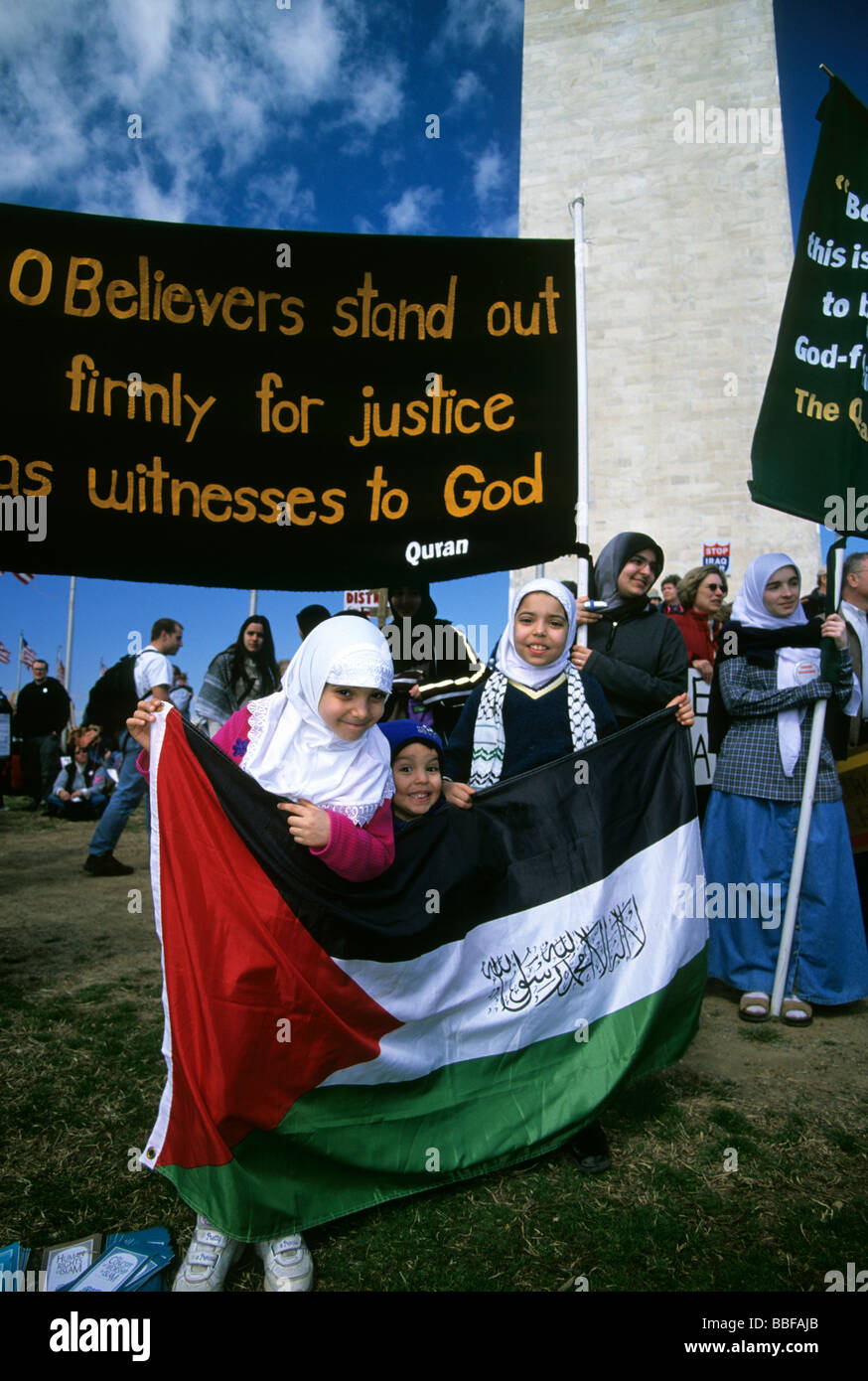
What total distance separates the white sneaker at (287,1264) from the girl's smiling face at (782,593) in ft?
11.0

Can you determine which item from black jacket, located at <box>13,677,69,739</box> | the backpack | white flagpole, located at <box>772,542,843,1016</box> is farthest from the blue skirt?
black jacket, located at <box>13,677,69,739</box>

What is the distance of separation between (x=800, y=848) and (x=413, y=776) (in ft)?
7.16

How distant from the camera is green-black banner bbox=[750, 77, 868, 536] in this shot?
12.2 ft

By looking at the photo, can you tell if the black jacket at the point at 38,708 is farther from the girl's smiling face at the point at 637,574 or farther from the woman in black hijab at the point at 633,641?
the girl's smiling face at the point at 637,574

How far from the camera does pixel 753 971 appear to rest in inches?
157

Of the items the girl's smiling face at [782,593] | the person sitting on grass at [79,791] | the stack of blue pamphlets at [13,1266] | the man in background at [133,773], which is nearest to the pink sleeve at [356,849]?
the stack of blue pamphlets at [13,1266]

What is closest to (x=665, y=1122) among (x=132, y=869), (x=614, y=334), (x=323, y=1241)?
(x=323, y=1241)

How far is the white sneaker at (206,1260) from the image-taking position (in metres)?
1.91

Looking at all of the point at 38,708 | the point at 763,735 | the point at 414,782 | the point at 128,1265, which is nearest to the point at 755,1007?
the point at 763,735

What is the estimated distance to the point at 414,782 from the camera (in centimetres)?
257

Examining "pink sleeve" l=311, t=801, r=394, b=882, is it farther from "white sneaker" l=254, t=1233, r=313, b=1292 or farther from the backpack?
the backpack

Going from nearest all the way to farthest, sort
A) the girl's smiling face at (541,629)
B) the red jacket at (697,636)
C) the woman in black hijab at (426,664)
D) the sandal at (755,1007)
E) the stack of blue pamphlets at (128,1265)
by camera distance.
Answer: the stack of blue pamphlets at (128,1265) < the girl's smiling face at (541,629) < the sandal at (755,1007) < the woman in black hijab at (426,664) < the red jacket at (697,636)

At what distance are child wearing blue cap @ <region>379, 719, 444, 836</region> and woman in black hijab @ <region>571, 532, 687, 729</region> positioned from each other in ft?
3.96

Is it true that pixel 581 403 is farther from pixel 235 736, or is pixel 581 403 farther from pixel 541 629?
pixel 235 736
